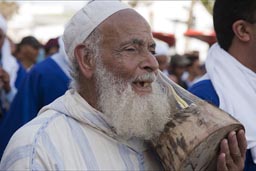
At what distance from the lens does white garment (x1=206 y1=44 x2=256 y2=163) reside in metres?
3.13

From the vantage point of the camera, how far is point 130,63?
2850mm

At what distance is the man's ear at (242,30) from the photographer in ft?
10.9

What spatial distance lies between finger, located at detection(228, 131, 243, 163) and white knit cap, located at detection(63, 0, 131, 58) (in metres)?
0.73

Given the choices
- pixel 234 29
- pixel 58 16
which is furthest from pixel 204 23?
pixel 234 29

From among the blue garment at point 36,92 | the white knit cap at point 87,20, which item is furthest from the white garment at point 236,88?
the blue garment at point 36,92

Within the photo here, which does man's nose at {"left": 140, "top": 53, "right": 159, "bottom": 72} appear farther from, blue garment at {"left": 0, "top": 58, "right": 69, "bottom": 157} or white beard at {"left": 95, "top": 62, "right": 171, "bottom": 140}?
blue garment at {"left": 0, "top": 58, "right": 69, "bottom": 157}

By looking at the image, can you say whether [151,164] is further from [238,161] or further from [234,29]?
[234,29]

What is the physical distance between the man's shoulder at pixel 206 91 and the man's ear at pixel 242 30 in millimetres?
259

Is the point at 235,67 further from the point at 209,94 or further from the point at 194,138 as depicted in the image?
the point at 194,138

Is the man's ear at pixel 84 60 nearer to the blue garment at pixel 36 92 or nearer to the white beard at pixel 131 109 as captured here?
the white beard at pixel 131 109

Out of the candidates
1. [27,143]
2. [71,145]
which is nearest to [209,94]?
[71,145]

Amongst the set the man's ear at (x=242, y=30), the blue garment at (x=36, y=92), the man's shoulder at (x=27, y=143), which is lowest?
the blue garment at (x=36, y=92)

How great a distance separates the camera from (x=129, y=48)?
114 inches

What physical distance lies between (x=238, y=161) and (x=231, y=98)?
484 millimetres
